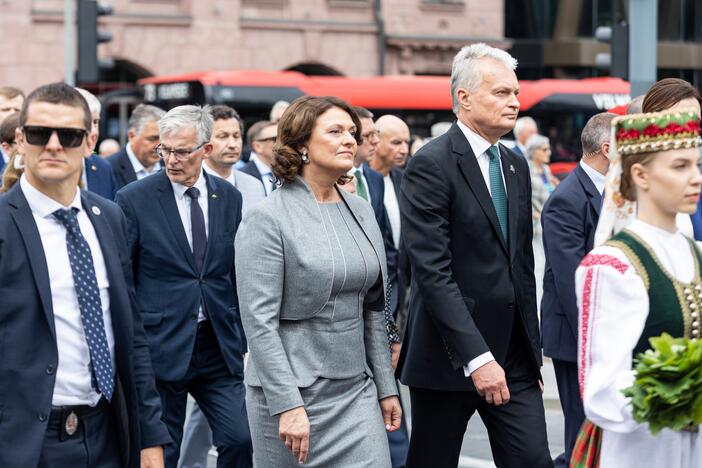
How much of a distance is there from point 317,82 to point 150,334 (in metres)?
21.3

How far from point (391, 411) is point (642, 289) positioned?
1.75 meters

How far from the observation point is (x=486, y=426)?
5957 millimetres

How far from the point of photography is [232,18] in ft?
120

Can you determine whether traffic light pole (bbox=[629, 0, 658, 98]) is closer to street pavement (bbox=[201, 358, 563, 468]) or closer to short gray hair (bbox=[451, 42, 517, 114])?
street pavement (bbox=[201, 358, 563, 468])

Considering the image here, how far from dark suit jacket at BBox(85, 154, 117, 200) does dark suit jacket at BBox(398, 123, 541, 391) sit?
144 inches

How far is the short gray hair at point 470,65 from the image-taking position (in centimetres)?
600

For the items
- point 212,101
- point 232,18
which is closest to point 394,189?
point 212,101

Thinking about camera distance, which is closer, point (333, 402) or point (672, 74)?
point (333, 402)

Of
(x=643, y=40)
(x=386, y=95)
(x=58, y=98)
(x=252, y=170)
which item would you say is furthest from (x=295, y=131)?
(x=386, y=95)

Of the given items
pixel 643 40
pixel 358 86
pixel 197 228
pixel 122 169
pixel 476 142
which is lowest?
pixel 197 228

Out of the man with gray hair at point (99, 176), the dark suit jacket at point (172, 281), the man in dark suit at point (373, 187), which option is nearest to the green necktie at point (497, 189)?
the dark suit jacket at point (172, 281)

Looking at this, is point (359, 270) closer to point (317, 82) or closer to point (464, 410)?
point (464, 410)

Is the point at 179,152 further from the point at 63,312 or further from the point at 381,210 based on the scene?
the point at 63,312

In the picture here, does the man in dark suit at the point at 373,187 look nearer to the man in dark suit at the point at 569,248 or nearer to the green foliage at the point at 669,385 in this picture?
the man in dark suit at the point at 569,248
